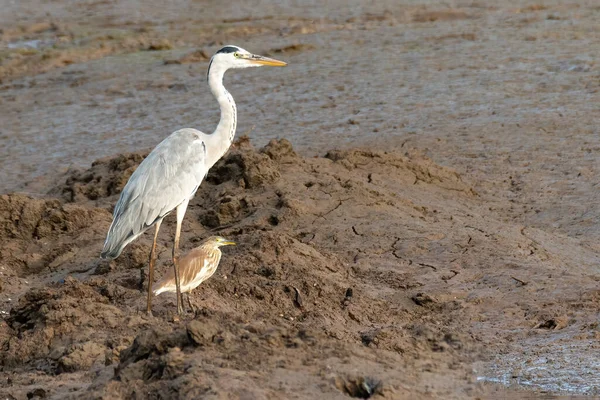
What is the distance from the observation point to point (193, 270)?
22.2 ft

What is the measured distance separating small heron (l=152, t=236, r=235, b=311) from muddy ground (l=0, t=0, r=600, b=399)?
0.20 meters

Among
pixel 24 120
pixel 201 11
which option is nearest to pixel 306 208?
pixel 24 120

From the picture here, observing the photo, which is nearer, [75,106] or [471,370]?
[471,370]

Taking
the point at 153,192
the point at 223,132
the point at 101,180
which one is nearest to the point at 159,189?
the point at 153,192

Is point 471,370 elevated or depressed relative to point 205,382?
depressed

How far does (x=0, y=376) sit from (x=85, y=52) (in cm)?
1129

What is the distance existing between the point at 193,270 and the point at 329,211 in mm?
2206

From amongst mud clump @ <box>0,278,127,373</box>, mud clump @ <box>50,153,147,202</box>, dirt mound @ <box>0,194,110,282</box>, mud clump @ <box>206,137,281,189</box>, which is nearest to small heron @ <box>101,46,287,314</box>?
mud clump @ <box>0,278,127,373</box>

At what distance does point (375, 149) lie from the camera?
10.8 m

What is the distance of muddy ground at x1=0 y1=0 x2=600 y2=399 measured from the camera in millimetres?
5551

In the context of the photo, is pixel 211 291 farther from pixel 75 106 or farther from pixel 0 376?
pixel 75 106

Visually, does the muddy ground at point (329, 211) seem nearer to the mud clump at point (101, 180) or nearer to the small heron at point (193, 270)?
the mud clump at point (101, 180)

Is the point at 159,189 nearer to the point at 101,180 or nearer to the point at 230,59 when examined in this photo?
the point at 230,59

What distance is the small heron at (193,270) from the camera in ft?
22.1
